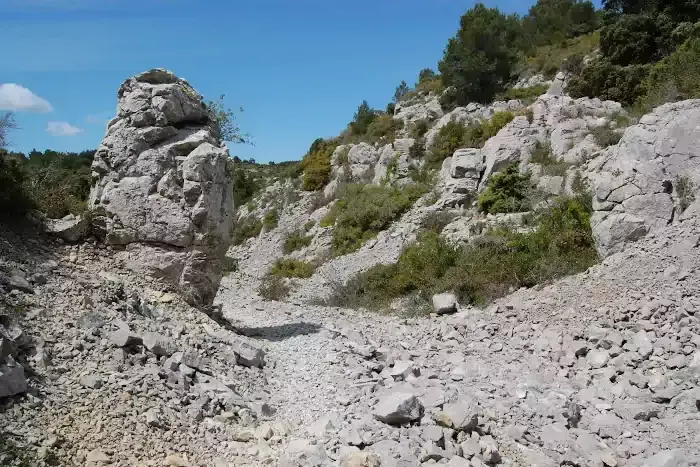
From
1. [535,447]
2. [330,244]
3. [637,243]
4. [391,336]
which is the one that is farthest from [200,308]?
[330,244]

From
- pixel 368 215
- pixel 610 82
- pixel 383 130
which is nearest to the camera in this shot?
pixel 368 215

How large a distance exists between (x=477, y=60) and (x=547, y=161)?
12377 mm

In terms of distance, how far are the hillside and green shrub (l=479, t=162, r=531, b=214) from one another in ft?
0.19

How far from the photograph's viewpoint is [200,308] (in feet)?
31.5

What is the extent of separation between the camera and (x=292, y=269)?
1981cm

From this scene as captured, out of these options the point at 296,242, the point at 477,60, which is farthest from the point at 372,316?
the point at 477,60

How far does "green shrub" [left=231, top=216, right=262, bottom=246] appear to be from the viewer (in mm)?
27094

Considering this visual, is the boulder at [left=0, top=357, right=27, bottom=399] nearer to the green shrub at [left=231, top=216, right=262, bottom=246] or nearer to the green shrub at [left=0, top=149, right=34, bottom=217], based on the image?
the green shrub at [left=0, top=149, right=34, bottom=217]

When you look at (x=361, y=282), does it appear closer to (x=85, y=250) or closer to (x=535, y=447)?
(x=85, y=250)

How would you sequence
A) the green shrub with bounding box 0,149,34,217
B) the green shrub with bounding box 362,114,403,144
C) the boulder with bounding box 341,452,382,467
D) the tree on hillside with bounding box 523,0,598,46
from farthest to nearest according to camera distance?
the tree on hillside with bounding box 523,0,598,46 < the green shrub with bounding box 362,114,403,144 < the green shrub with bounding box 0,149,34,217 < the boulder with bounding box 341,452,382,467

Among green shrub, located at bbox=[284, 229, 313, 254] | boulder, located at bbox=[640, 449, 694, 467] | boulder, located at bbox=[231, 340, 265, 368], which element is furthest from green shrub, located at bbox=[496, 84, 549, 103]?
boulder, located at bbox=[640, 449, 694, 467]

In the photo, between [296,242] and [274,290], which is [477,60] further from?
[274,290]

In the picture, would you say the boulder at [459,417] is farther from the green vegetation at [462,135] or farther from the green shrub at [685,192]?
the green vegetation at [462,135]

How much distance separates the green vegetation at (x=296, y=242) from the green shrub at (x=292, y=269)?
1.68 metres
